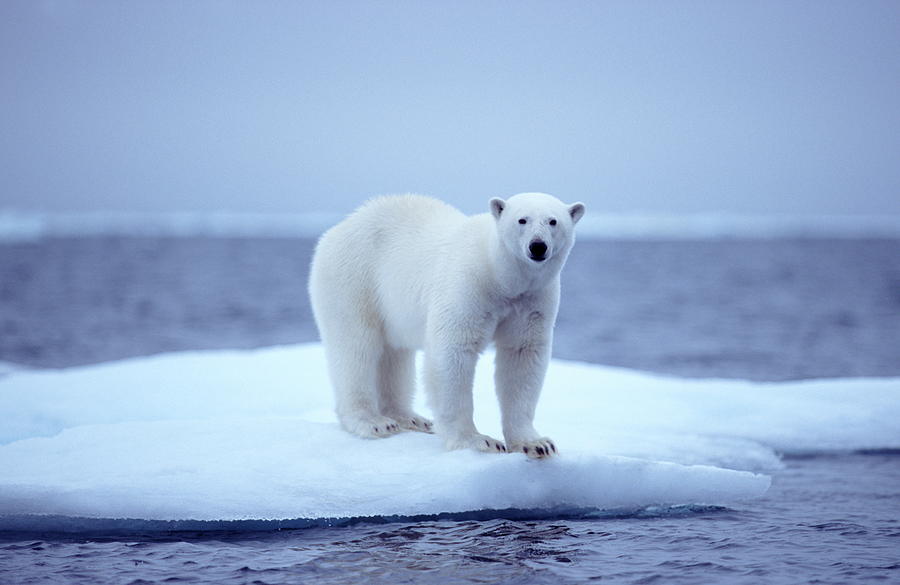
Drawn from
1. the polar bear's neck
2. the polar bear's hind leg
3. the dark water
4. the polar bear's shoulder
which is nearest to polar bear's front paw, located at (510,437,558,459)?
the polar bear's neck

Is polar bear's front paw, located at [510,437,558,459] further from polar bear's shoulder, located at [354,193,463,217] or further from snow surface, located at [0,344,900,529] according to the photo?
polar bear's shoulder, located at [354,193,463,217]

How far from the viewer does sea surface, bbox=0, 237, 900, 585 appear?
14.3 ft

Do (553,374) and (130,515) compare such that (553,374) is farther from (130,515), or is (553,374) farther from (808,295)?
(808,295)

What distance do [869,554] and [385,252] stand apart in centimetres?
290

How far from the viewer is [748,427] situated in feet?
24.1

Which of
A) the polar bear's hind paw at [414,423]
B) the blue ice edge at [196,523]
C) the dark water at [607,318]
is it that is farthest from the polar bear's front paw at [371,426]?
the dark water at [607,318]

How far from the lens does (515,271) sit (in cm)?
474

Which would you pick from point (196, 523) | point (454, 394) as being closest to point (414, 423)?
point (454, 394)

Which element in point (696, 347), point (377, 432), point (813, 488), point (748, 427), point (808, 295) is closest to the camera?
point (377, 432)

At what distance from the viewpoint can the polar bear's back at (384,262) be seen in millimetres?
5305

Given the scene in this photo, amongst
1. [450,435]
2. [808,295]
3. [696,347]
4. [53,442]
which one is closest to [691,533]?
[450,435]

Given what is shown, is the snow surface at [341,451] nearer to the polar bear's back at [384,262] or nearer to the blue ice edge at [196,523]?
the blue ice edge at [196,523]

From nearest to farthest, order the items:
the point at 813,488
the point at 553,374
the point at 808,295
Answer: the point at 813,488, the point at 553,374, the point at 808,295

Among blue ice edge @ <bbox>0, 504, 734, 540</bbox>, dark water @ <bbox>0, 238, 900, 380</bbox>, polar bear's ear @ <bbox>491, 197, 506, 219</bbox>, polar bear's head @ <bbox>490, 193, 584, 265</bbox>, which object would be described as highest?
dark water @ <bbox>0, 238, 900, 380</bbox>
